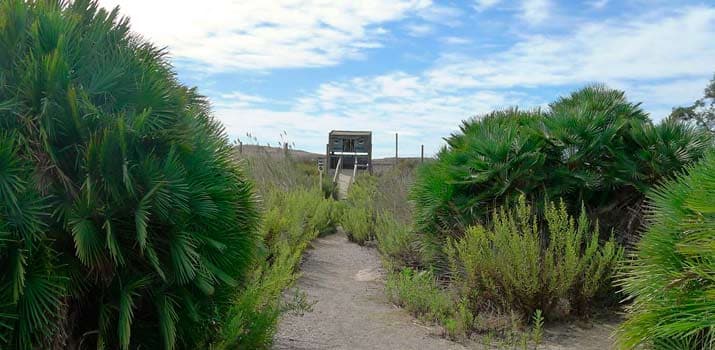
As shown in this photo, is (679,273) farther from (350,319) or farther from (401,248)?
(401,248)

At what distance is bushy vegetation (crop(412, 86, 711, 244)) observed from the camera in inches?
272

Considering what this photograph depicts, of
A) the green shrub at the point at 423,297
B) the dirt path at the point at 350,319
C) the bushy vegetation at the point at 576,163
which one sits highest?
the bushy vegetation at the point at 576,163

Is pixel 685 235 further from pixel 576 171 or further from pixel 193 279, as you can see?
pixel 576 171

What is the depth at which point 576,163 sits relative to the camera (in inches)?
282

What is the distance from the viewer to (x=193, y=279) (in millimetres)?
3926

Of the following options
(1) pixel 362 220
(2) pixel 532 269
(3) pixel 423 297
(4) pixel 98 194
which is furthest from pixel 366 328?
(1) pixel 362 220

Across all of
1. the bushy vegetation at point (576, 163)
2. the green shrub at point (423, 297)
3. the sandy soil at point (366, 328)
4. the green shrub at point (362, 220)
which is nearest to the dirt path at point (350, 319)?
the sandy soil at point (366, 328)

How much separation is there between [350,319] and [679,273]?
13.4ft

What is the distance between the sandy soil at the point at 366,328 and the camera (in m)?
5.91

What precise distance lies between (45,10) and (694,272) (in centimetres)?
380

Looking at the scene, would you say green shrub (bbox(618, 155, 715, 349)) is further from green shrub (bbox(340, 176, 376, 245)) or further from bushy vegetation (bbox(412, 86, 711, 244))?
green shrub (bbox(340, 176, 376, 245))

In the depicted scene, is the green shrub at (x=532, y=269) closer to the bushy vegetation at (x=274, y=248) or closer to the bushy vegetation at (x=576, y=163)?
the bushy vegetation at (x=576, y=163)

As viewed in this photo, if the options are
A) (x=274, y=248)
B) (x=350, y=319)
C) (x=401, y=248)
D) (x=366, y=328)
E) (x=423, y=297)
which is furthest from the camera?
(x=401, y=248)

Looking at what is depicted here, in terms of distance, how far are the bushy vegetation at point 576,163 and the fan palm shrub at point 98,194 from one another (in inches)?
151
